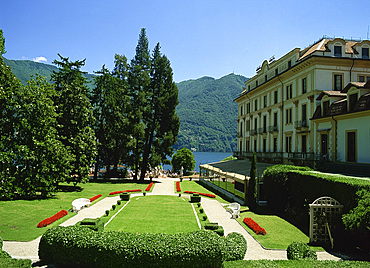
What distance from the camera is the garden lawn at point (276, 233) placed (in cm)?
1503

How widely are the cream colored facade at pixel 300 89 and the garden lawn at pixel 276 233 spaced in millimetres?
9194

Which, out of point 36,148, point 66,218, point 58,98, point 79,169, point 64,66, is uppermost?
point 64,66

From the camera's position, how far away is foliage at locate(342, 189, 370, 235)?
12.6 m

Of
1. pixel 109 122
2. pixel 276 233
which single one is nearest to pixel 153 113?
pixel 109 122

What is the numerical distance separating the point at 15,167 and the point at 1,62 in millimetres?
8943

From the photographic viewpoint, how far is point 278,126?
35781 millimetres

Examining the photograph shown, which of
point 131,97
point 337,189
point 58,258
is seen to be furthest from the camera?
point 131,97

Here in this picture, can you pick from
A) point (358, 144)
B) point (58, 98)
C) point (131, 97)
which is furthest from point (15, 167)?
point (358, 144)

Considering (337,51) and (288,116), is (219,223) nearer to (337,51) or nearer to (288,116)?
(288,116)

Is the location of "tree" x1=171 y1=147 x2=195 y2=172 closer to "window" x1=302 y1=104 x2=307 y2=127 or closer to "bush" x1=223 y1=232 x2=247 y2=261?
"window" x1=302 y1=104 x2=307 y2=127

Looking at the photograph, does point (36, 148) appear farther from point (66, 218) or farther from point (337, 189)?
point (337, 189)

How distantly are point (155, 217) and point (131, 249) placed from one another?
1017cm

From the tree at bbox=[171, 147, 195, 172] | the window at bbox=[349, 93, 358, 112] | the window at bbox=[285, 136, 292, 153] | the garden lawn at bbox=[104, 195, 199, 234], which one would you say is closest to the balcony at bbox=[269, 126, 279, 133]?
the window at bbox=[285, 136, 292, 153]

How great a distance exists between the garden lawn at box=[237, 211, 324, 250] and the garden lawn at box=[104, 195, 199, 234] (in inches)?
166
